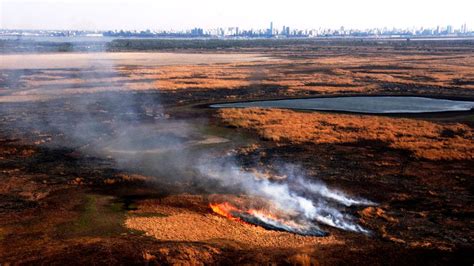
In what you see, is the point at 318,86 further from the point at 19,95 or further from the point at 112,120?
the point at 19,95

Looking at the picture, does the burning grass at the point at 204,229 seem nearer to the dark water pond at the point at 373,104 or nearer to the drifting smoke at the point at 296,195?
the drifting smoke at the point at 296,195

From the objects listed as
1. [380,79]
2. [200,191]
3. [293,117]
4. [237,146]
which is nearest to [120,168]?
[200,191]

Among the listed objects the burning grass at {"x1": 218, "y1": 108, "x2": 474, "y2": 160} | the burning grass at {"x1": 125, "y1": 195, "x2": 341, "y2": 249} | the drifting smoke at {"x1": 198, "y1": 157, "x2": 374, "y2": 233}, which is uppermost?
the burning grass at {"x1": 218, "y1": 108, "x2": 474, "y2": 160}

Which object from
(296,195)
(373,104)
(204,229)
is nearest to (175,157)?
(296,195)

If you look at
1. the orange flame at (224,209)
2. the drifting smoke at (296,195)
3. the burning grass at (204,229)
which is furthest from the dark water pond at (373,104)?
the burning grass at (204,229)

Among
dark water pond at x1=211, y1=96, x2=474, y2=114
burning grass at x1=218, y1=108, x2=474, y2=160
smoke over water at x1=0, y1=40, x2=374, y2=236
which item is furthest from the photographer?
dark water pond at x1=211, y1=96, x2=474, y2=114

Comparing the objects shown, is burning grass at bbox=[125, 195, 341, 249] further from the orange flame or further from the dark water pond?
the dark water pond

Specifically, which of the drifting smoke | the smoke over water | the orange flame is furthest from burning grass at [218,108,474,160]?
the orange flame

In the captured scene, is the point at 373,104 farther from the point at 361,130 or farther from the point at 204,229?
the point at 204,229
